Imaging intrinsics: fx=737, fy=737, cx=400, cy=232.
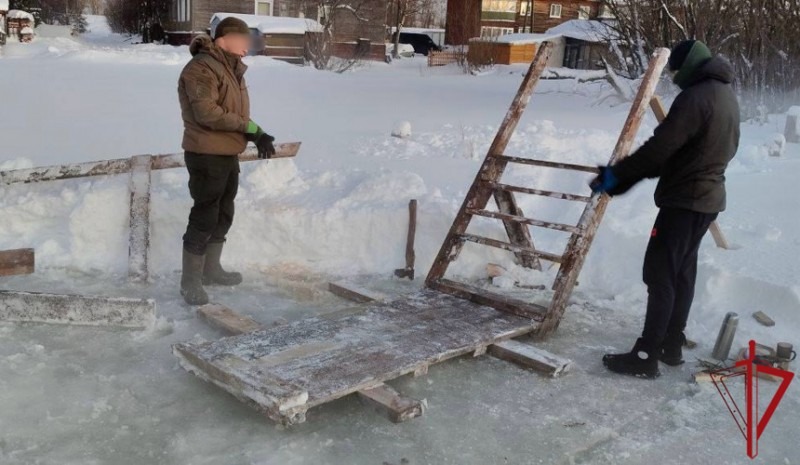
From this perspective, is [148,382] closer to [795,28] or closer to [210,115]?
[210,115]

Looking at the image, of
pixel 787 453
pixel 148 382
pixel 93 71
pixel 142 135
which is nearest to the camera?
pixel 787 453

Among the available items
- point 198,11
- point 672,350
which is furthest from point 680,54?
point 198,11

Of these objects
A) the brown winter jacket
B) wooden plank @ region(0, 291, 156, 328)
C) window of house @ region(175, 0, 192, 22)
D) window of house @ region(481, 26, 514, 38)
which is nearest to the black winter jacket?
the brown winter jacket

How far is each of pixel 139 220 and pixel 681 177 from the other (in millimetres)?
3707

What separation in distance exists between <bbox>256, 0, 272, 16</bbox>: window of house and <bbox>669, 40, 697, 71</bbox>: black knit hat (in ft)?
110

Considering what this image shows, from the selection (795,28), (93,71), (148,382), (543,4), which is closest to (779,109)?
(795,28)

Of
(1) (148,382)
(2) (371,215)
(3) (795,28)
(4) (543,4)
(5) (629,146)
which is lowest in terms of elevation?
(1) (148,382)

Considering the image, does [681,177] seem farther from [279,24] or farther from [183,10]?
[183,10]

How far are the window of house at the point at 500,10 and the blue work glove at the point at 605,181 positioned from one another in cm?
4426

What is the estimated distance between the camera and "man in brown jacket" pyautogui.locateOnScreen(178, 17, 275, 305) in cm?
456

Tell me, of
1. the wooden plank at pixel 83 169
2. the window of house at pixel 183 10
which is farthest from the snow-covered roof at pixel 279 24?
the wooden plank at pixel 83 169

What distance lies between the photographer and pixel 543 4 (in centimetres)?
4744

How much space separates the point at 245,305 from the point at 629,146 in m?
2.76

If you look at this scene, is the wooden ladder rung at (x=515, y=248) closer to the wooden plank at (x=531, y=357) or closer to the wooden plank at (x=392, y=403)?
the wooden plank at (x=531, y=357)
